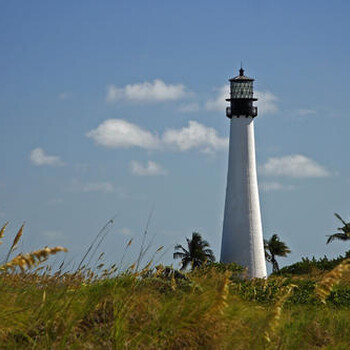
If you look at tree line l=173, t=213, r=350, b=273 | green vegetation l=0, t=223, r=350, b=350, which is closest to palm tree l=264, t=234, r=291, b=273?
tree line l=173, t=213, r=350, b=273

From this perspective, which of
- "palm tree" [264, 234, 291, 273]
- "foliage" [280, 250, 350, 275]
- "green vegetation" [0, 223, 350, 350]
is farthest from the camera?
"palm tree" [264, 234, 291, 273]

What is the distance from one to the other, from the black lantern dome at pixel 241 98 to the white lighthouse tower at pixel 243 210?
1.28 meters

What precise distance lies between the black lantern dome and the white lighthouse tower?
4.19ft

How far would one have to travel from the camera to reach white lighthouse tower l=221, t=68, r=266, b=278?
→ 39156 millimetres

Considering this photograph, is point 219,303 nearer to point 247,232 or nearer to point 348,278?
point 348,278

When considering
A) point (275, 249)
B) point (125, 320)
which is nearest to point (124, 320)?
point (125, 320)

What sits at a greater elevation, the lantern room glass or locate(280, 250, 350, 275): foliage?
the lantern room glass

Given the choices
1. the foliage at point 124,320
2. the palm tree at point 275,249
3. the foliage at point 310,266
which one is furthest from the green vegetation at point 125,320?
the palm tree at point 275,249

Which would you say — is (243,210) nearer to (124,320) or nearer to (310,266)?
(310,266)

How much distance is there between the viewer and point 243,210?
39219mm

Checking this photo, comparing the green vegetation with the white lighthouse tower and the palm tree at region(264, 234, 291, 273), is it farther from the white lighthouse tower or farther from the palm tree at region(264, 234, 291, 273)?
the palm tree at region(264, 234, 291, 273)

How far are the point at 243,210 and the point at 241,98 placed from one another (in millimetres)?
8064

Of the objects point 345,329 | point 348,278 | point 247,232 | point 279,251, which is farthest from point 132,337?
point 279,251

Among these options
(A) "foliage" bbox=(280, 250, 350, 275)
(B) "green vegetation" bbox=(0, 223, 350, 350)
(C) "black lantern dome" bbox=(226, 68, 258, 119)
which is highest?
(C) "black lantern dome" bbox=(226, 68, 258, 119)
